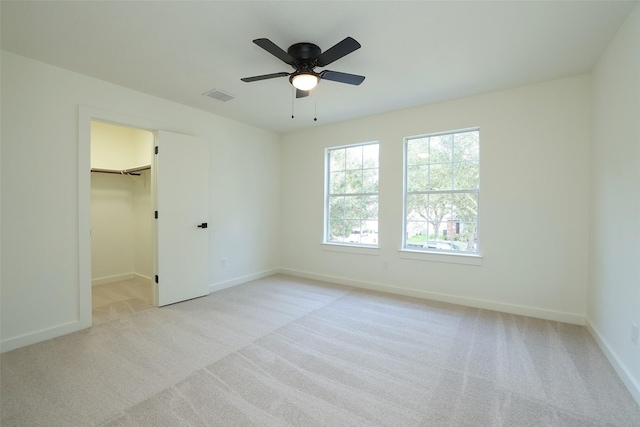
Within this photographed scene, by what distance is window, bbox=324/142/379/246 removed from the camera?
14.5 ft

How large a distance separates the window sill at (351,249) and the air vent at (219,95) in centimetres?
271

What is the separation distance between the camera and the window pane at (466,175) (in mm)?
3568

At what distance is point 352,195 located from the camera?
4613 mm

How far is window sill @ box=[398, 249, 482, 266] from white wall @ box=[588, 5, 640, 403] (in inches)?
42.6

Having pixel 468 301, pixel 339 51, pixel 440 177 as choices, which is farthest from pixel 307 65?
pixel 468 301

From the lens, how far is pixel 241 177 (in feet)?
15.1

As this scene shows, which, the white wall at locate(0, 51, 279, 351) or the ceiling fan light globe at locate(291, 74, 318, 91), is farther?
the white wall at locate(0, 51, 279, 351)

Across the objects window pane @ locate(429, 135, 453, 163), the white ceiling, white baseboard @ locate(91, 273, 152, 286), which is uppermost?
the white ceiling

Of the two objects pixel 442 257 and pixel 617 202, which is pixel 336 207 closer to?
pixel 442 257

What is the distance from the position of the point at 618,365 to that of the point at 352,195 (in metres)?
3.40

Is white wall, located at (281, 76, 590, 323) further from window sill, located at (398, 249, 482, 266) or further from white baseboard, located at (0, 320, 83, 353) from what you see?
white baseboard, located at (0, 320, 83, 353)

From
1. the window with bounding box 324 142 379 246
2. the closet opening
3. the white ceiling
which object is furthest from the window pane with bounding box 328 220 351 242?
the closet opening

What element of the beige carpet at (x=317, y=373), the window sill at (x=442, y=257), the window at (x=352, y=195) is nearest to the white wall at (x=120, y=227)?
the beige carpet at (x=317, y=373)

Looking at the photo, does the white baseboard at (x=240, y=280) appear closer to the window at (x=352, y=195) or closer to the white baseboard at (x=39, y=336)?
the window at (x=352, y=195)
